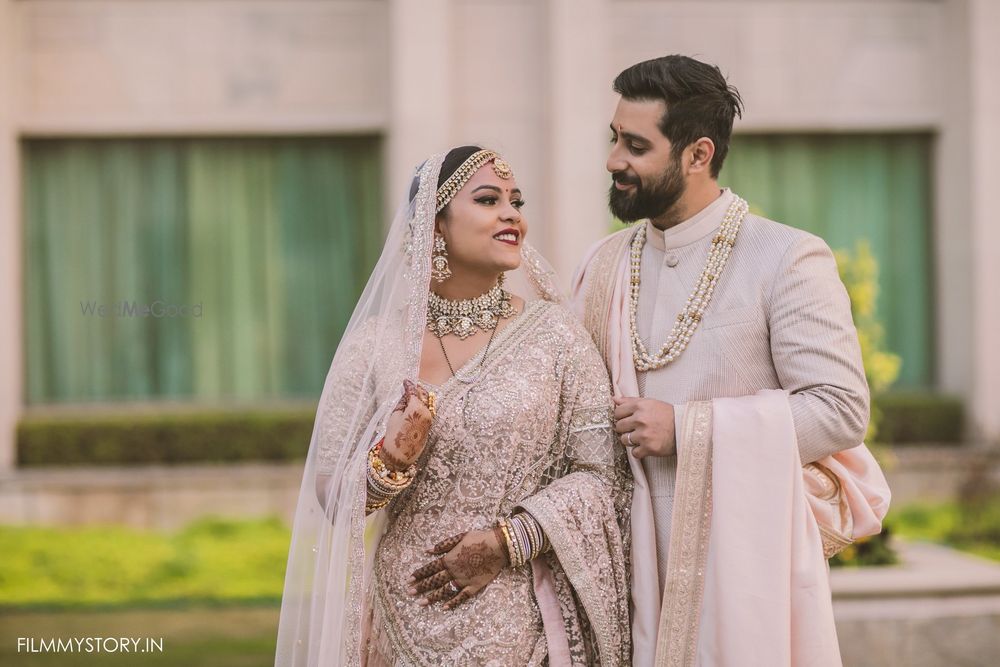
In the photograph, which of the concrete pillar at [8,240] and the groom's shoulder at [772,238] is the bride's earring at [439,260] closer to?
the groom's shoulder at [772,238]

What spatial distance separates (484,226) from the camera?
2918mm

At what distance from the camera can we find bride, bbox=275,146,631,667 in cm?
281

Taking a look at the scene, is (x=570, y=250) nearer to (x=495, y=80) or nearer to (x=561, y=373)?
(x=495, y=80)

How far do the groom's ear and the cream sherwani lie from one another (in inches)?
4.5

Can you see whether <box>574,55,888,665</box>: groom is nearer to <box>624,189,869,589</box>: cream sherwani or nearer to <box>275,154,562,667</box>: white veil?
<box>624,189,869,589</box>: cream sherwani

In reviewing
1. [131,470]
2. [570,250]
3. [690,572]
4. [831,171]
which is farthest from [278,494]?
[690,572]

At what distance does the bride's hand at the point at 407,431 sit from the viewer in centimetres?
272

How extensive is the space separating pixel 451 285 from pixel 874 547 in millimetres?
3306

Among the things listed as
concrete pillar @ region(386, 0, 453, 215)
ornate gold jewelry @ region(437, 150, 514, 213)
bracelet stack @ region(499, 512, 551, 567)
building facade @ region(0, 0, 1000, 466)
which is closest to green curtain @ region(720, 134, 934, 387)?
building facade @ region(0, 0, 1000, 466)

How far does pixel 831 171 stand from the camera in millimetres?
9977

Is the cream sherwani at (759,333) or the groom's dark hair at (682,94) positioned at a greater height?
the groom's dark hair at (682,94)

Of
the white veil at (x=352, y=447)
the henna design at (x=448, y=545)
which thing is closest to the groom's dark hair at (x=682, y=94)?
the white veil at (x=352, y=447)

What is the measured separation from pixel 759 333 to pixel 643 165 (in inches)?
20.4

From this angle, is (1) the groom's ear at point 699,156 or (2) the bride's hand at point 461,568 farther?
(1) the groom's ear at point 699,156
